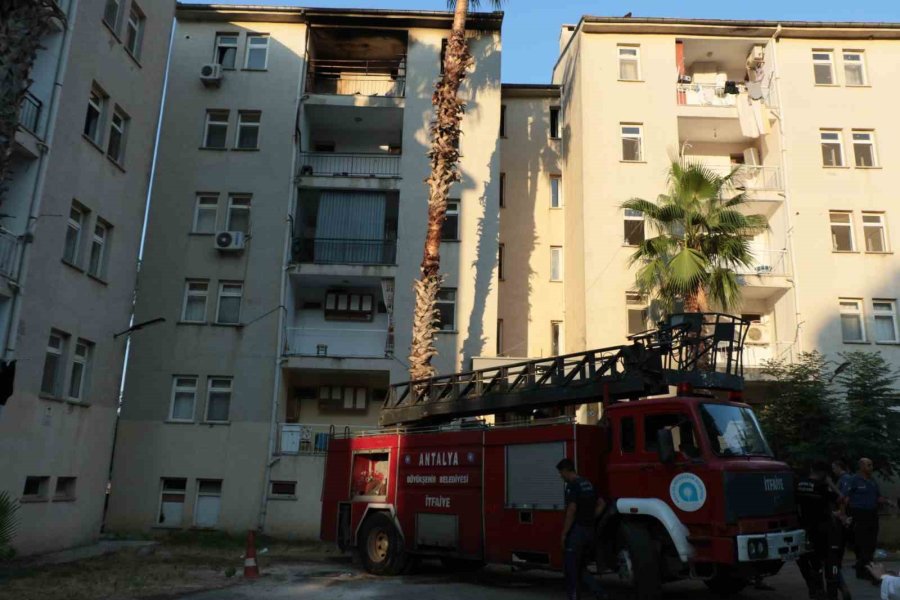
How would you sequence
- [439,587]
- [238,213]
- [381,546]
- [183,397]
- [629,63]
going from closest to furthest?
1. [439,587]
2. [381,546]
3. [183,397]
4. [238,213]
5. [629,63]

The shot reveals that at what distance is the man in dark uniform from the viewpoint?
8.71 metres

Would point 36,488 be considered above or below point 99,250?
below

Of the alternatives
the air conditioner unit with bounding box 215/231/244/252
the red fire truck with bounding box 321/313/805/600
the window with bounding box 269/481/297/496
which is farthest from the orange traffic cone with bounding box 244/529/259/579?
the air conditioner unit with bounding box 215/231/244/252

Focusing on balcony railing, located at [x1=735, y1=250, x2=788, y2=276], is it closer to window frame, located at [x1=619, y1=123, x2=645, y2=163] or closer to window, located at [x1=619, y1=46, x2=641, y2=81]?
window frame, located at [x1=619, y1=123, x2=645, y2=163]

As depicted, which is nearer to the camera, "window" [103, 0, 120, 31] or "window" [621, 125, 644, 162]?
"window" [103, 0, 120, 31]

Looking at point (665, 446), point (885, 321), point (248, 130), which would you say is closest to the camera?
point (665, 446)

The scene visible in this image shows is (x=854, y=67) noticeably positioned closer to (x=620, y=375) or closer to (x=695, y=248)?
(x=695, y=248)

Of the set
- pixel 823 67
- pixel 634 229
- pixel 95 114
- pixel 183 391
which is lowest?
pixel 183 391

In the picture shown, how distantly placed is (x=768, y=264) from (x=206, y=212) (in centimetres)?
1775

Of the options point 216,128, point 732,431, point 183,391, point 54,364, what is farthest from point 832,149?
point 54,364

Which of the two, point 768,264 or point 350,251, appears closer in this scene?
point 350,251

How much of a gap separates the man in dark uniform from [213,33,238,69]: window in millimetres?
19532

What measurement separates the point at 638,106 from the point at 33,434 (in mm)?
19249

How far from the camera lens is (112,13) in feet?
57.2
